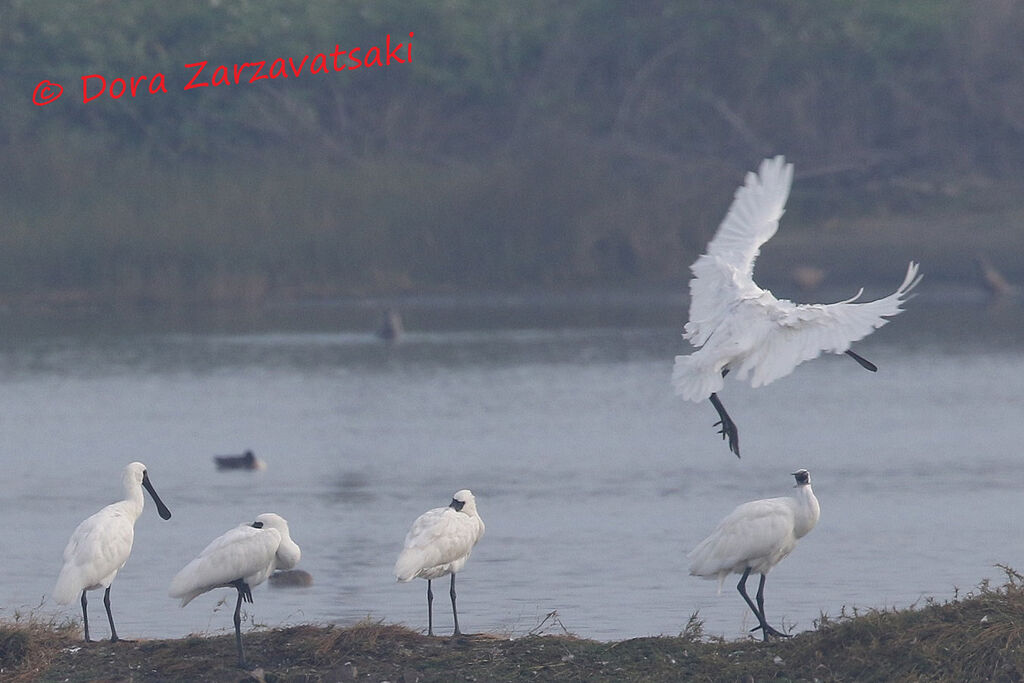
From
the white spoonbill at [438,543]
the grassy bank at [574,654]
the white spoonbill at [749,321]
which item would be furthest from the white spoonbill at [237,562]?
the white spoonbill at [749,321]

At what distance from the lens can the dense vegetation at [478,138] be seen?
44469 millimetres

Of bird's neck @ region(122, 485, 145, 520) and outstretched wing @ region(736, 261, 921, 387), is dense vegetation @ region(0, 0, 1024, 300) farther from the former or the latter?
outstretched wing @ region(736, 261, 921, 387)

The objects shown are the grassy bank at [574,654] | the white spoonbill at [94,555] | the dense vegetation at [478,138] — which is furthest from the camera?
the dense vegetation at [478,138]

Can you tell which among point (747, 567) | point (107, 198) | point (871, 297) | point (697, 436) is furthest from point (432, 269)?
point (747, 567)

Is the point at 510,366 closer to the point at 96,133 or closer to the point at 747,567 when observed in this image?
the point at 96,133

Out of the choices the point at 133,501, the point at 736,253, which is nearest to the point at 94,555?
the point at 133,501

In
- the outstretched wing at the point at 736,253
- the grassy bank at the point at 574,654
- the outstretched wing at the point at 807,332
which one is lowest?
the grassy bank at the point at 574,654

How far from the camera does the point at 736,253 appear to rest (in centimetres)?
1274

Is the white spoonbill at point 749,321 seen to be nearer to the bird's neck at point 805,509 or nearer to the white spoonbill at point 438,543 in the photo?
the bird's neck at point 805,509

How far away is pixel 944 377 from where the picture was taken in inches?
1291

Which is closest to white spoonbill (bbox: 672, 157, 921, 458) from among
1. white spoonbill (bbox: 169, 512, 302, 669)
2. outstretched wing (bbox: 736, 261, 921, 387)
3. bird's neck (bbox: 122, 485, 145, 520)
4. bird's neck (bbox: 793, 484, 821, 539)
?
outstretched wing (bbox: 736, 261, 921, 387)

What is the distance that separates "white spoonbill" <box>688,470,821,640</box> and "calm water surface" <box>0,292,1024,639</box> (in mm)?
898

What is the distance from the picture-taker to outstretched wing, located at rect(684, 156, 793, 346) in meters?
12.1

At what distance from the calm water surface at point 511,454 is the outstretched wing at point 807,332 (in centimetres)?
163
